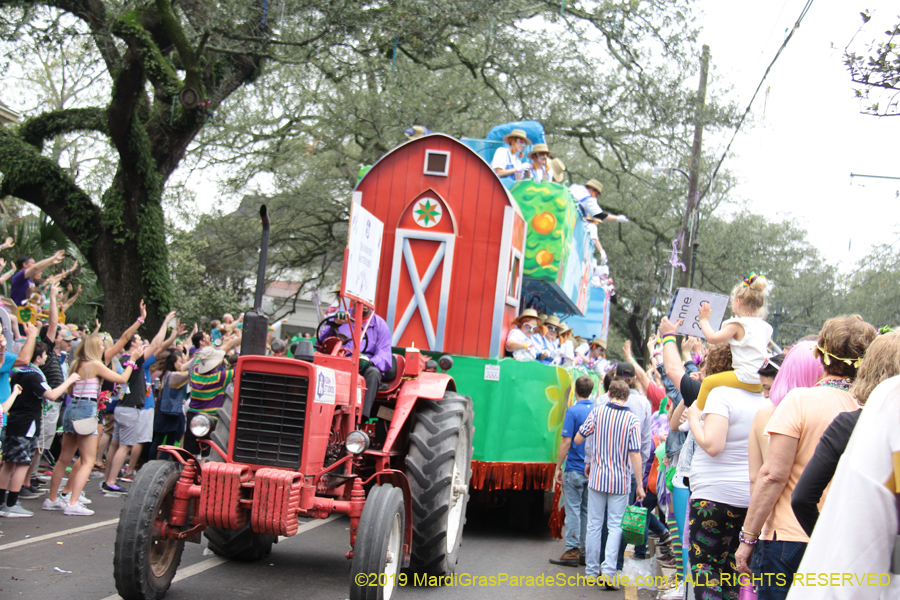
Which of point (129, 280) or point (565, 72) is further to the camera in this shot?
point (565, 72)

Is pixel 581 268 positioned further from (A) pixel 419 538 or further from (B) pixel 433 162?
(A) pixel 419 538

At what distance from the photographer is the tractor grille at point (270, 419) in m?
4.87

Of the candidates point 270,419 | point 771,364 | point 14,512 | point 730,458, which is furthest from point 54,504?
point 771,364

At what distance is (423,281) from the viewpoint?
8023mm

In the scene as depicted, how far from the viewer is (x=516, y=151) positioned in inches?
432

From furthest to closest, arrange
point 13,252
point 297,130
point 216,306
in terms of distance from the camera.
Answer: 1. point 216,306
2. point 297,130
3. point 13,252

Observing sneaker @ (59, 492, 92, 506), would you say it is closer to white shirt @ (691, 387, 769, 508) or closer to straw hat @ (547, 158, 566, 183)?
white shirt @ (691, 387, 769, 508)

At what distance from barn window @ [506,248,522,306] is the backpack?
4.40m

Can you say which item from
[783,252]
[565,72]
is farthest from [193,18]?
[783,252]

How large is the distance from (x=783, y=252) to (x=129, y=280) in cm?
2261

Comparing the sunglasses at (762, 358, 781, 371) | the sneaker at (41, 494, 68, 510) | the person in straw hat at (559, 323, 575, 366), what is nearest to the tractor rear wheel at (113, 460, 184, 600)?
the sneaker at (41, 494, 68, 510)

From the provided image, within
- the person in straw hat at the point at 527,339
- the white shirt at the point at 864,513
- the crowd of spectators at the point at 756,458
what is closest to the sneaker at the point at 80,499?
the person in straw hat at the point at 527,339

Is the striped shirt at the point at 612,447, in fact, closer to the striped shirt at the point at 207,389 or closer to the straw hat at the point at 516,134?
the striped shirt at the point at 207,389

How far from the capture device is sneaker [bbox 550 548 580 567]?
705cm
